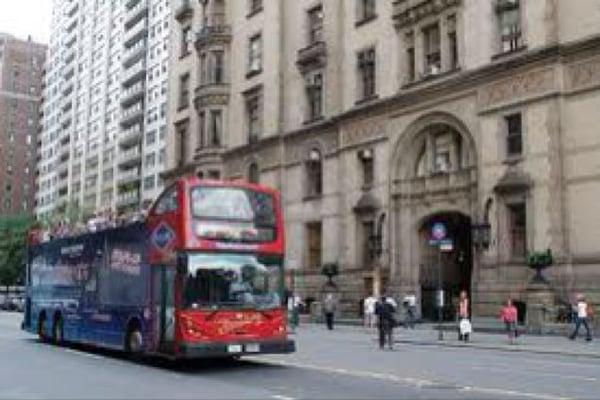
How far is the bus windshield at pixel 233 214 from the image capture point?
19.7 meters

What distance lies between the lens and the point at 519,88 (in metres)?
39.2

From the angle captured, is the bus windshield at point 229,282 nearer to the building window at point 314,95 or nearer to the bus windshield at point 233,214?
the bus windshield at point 233,214

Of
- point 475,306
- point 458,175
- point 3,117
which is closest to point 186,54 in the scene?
point 458,175

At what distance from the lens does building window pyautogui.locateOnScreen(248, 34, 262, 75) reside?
58.1m

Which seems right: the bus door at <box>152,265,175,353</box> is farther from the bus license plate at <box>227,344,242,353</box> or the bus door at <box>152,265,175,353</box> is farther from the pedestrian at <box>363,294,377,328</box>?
the pedestrian at <box>363,294,377,328</box>

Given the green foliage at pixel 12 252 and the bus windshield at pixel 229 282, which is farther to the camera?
the green foliage at pixel 12 252

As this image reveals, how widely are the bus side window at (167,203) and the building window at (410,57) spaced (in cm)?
2645

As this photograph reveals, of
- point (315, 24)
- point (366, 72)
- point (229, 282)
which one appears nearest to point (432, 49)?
point (366, 72)

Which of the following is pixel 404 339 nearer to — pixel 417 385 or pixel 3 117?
pixel 417 385

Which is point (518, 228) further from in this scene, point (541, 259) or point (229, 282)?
point (229, 282)

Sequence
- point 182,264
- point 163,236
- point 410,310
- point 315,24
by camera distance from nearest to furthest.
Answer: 1. point 182,264
2. point 163,236
3. point 410,310
4. point 315,24

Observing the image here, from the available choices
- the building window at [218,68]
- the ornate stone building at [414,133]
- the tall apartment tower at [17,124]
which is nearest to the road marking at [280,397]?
the ornate stone building at [414,133]

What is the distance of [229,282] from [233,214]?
4.63ft

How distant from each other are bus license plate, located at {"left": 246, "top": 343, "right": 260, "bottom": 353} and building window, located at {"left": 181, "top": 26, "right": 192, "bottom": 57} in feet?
156
